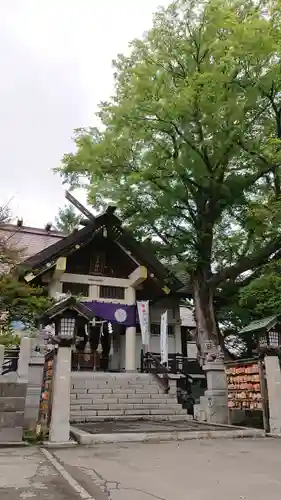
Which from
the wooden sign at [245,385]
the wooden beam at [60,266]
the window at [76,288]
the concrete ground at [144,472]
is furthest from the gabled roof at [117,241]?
the concrete ground at [144,472]

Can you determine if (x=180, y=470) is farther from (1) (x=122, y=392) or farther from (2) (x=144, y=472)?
(1) (x=122, y=392)

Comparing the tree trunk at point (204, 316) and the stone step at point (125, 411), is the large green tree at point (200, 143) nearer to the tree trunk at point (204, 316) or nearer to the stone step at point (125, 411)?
the tree trunk at point (204, 316)

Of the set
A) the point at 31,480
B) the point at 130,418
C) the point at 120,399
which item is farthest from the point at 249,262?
the point at 31,480

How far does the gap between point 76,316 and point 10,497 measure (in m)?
5.65

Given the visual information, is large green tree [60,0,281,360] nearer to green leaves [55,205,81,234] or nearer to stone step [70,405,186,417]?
stone step [70,405,186,417]

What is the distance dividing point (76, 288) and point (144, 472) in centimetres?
1241

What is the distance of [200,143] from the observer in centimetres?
1567

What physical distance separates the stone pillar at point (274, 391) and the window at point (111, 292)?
338 inches

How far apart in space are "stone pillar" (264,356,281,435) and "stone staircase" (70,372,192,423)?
3.77m

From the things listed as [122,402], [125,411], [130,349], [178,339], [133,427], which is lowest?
[133,427]

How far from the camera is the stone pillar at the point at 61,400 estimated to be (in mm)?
8984

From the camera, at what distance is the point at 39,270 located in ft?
55.0

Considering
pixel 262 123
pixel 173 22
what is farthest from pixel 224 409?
pixel 173 22

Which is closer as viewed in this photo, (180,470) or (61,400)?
(180,470)
